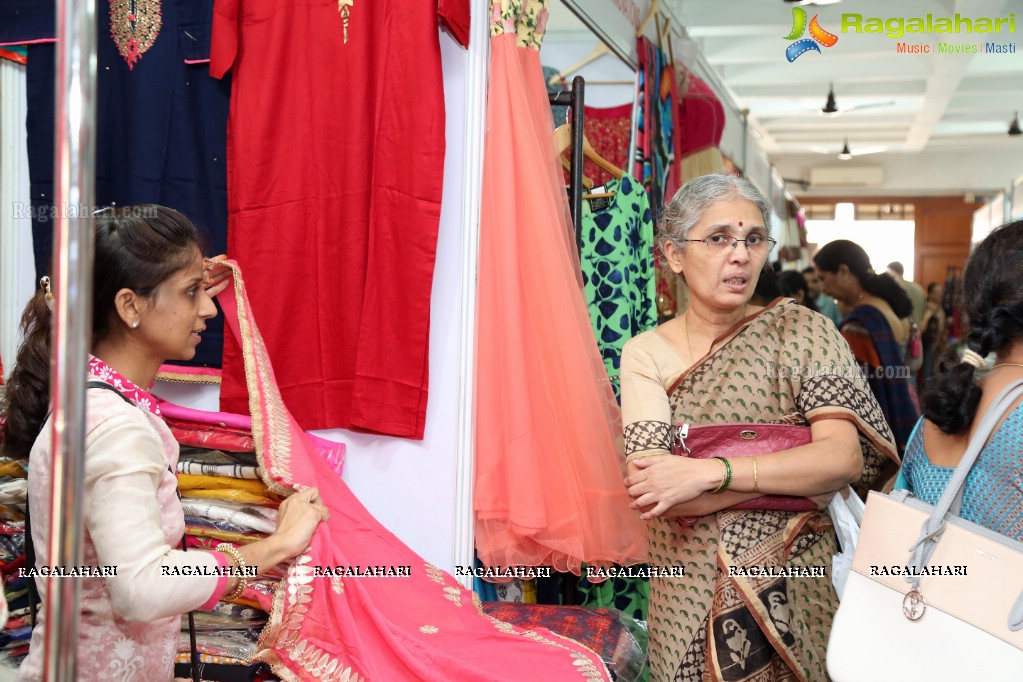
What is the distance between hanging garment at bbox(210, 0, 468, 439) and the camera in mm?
2441

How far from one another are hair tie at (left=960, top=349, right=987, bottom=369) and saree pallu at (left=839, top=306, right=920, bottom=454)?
250 centimetres

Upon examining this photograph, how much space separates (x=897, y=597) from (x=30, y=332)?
1540mm

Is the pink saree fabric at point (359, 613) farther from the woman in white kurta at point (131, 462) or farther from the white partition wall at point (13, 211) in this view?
the white partition wall at point (13, 211)

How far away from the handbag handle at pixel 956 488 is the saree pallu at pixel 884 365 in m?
2.61

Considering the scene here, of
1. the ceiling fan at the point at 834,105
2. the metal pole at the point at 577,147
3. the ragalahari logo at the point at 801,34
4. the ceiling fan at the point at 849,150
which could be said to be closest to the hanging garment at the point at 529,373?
the metal pole at the point at 577,147

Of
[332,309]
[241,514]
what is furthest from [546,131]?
[241,514]

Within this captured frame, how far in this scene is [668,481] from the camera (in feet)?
5.89

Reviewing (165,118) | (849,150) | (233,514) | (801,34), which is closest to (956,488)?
(233,514)

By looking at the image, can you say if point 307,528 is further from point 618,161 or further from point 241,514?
point 618,161

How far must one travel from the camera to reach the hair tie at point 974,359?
1.53m

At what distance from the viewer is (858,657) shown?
1.53 m

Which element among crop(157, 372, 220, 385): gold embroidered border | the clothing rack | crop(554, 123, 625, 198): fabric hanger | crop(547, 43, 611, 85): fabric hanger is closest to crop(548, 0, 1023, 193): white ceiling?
crop(547, 43, 611, 85): fabric hanger

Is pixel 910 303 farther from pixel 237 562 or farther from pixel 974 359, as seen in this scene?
pixel 237 562

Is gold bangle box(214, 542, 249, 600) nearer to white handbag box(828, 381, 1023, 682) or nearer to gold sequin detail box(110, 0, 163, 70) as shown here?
white handbag box(828, 381, 1023, 682)
